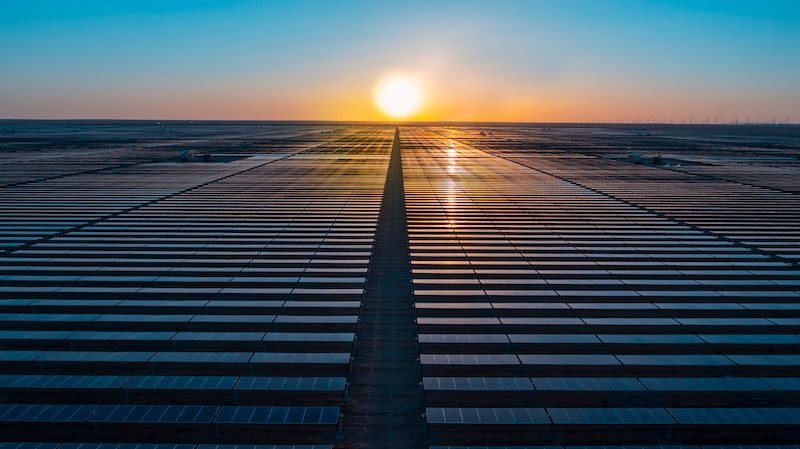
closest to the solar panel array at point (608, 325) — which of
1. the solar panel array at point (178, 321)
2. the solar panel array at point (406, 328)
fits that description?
the solar panel array at point (406, 328)

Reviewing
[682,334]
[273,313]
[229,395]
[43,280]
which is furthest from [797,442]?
[43,280]

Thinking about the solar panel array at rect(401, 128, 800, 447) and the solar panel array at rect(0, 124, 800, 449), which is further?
the solar panel array at rect(401, 128, 800, 447)

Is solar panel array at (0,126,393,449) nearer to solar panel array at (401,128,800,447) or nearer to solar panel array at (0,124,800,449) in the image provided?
solar panel array at (0,124,800,449)

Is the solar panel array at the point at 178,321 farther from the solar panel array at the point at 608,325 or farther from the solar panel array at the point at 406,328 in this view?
the solar panel array at the point at 608,325

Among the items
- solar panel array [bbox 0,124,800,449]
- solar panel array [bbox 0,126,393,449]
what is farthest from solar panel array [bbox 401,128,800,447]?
solar panel array [bbox 0,126,393,449]

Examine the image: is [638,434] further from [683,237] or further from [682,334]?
[683,237]
